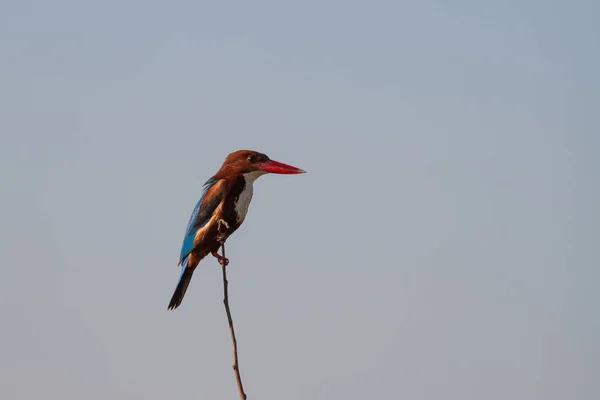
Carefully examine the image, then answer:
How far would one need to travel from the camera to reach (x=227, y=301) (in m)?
5.87

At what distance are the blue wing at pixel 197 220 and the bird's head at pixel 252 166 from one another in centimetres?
32

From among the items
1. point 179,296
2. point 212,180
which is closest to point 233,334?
point 179,296

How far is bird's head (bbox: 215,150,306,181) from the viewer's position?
30.2ft

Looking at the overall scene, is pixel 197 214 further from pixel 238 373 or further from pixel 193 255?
pixel 238 373

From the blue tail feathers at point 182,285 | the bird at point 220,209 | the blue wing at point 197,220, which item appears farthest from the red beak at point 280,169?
the blue tail feathers at point 182,285

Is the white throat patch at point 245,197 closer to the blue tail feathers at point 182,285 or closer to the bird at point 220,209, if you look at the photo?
the bird at point 220,209

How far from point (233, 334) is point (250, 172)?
13.0 ft

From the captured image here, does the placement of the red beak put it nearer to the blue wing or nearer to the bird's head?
the bird's head

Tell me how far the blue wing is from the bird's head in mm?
316

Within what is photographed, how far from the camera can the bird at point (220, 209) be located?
885 cm

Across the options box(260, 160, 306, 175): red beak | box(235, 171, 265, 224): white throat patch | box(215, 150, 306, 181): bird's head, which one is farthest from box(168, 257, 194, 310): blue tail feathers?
box(260, 160, 306, 175): red beak

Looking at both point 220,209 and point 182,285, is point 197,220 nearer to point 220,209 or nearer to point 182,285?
point 220,209

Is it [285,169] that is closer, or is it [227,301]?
[227,301]

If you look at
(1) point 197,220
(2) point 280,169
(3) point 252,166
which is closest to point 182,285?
(1) point 197,220
